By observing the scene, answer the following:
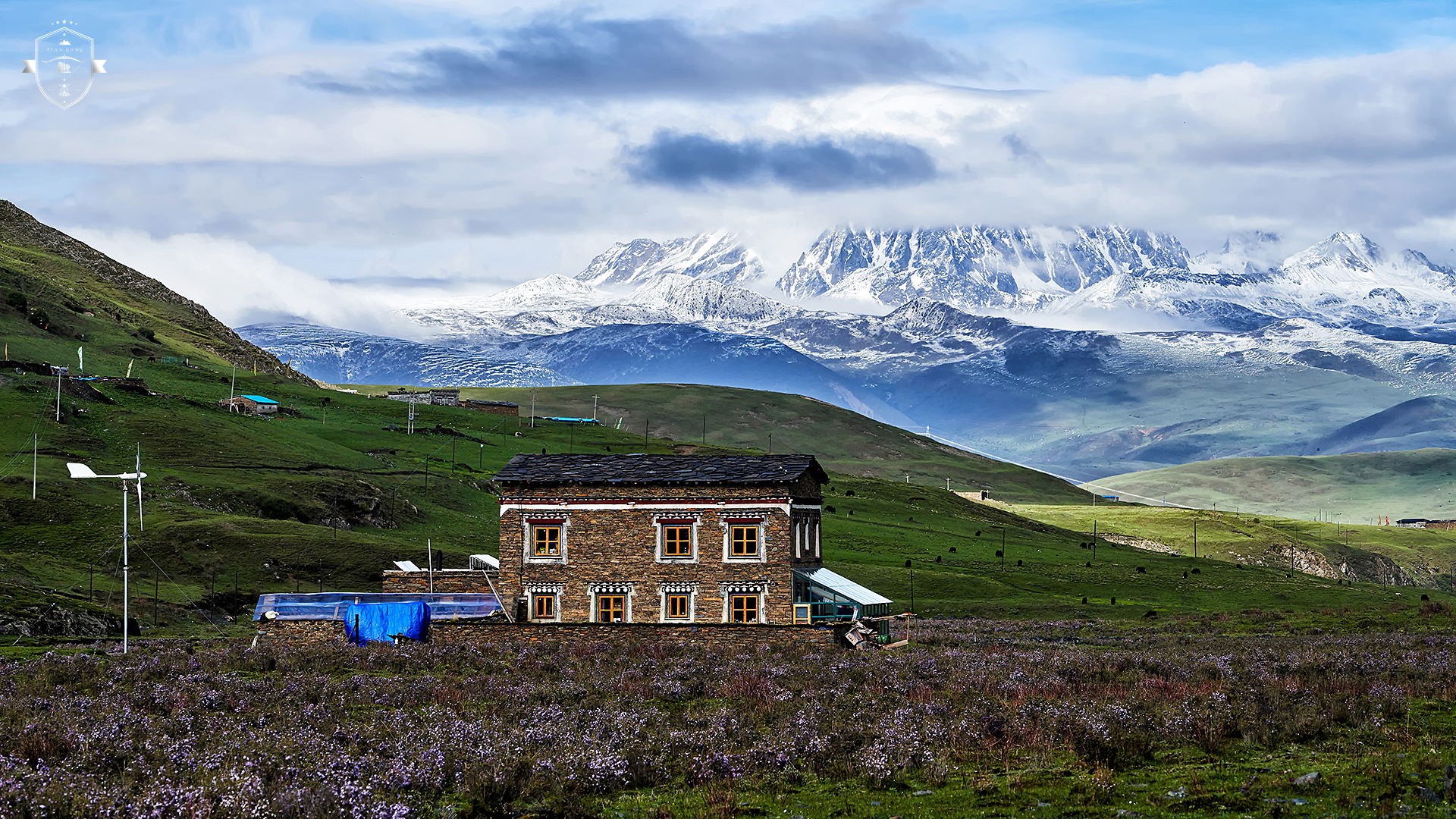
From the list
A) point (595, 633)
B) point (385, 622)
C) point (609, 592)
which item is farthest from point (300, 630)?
point (609, 592)

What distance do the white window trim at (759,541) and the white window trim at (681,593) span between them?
221cm

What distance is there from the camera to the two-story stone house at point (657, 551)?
6631 centimetres

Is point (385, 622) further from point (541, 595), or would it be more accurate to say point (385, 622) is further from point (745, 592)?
point (745, 592)

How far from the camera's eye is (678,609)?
66625 mm

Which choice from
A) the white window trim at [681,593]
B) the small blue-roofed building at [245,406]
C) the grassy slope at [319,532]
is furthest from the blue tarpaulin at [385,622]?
the small blue-roofed building at [245,406]

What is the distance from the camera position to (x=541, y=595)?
6706 cm

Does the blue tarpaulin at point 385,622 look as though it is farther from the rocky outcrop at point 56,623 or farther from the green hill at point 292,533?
the green hill at point 292,533

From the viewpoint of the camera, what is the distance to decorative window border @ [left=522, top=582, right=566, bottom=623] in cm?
6675

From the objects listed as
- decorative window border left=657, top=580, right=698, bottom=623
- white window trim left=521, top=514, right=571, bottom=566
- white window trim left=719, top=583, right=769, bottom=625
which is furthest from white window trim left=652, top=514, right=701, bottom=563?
white window trim left=521, top=514, right=571, bottom=566

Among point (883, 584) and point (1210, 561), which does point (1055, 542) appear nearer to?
point (1210, 561)

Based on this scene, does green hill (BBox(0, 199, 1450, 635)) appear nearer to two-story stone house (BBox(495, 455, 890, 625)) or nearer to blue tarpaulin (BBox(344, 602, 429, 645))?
blue tarpaulin (BBox(344, 602, 429, 645))

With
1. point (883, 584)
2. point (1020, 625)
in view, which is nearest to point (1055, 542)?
point (883, 584)

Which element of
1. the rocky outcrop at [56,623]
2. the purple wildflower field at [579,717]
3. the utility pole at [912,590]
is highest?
the utility pole at [912,590]

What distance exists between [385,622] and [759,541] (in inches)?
710
